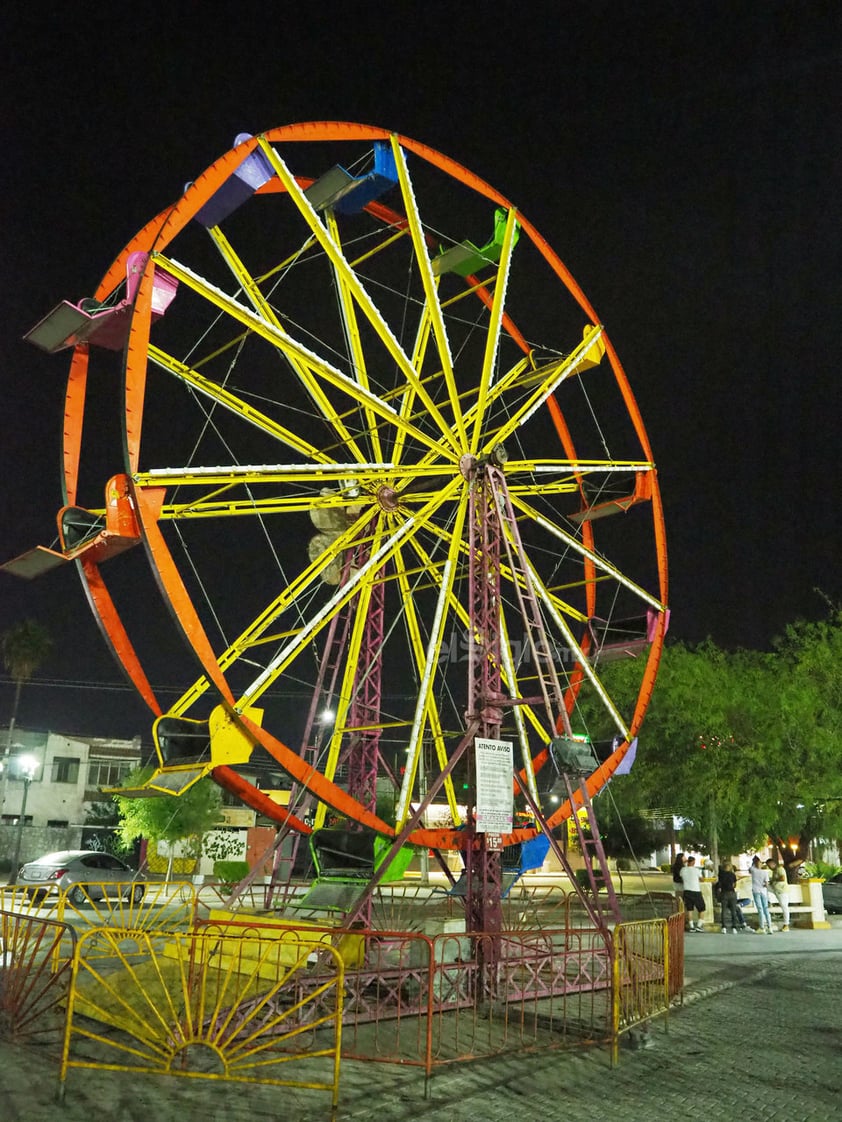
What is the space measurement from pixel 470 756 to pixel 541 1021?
2.70m

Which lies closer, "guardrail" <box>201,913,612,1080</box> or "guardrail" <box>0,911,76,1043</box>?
"guardrail" <box>0,911,76,1043</box>

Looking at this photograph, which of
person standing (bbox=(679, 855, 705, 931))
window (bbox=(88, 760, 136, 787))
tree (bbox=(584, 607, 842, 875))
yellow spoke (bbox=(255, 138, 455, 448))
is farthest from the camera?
window (bbox=(88, 760, 136, 787))

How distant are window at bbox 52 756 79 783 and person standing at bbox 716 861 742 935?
41.1m

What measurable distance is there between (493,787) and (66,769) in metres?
47.3

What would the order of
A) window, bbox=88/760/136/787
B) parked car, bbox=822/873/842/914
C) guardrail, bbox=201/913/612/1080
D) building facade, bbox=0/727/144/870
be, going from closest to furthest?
guardrail, bbox=201/913/612/1080, parked car, bbox=822/873/842/914, building facade, bbox=0/727/144/870, window, bbox=88/760/136/787

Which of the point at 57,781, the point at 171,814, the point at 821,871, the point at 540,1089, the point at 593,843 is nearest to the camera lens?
the point at 540,1089

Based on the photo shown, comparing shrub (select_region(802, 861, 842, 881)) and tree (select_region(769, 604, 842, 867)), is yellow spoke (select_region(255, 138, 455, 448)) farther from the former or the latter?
shrub (select_region(802, 861, 842, 881))

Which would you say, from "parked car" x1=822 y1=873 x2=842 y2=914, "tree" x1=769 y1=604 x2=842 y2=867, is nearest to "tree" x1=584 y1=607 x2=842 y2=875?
"tree" x1=769 y1=604 x2=842 y2=867

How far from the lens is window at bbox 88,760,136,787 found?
52966 mm

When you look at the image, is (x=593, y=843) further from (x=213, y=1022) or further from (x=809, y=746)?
(x=809, y=746)

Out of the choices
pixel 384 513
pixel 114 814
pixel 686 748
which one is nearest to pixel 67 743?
pixel 114 814

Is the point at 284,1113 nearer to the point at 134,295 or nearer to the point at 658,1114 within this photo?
the point at 658,1114

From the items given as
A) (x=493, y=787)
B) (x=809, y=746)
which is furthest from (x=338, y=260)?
(x=809, y=746)

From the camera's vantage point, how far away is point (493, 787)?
9766mm
